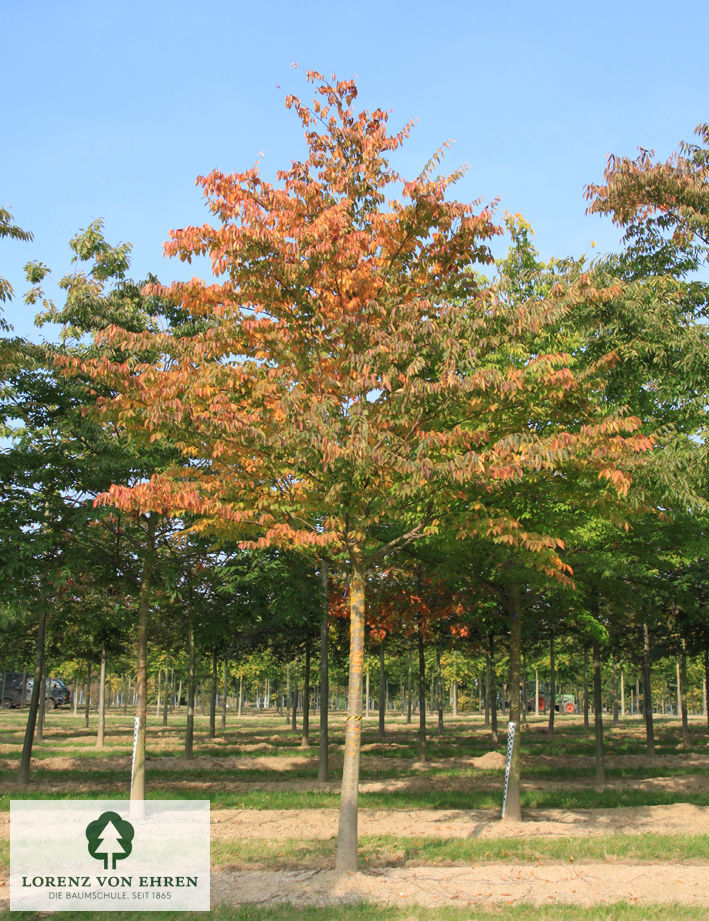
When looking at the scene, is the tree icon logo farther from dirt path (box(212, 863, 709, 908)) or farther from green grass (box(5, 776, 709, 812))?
green grass (box(5, 776, 709, 812))

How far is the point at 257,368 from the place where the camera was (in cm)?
979

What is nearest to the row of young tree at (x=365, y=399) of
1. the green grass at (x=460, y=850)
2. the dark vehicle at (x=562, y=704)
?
the green grass at (x=460, y=850)

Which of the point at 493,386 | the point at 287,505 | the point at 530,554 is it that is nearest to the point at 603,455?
the point at 493,386

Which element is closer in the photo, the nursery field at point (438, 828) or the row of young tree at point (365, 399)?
the nursery field at point (438, 828)

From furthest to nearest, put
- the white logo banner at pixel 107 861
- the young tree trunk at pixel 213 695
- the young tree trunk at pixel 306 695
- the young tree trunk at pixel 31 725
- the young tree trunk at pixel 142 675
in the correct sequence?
the young tree trunk at pixel 213 695 < the young tree trunk at pixel 306 695 < the young tree trunk at pixel 31 725 < the young tree trunk at pixel 142 675 < the white logo banner at pixel 107 861

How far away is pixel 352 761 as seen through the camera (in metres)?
8.52

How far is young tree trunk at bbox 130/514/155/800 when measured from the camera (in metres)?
12.9

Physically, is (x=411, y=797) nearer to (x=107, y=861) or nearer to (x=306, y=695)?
(x=107, y=861)

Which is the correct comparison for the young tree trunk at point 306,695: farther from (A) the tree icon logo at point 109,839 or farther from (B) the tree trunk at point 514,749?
(A) the tree icon logo at point 109,839

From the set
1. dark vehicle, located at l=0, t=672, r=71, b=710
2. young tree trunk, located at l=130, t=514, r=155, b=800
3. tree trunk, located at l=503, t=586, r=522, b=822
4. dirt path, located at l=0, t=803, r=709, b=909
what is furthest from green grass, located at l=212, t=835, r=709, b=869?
dark vehicle, located at l=0, t=672, r=71, b=710

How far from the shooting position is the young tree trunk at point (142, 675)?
1291cm

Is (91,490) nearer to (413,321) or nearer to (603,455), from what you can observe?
(413,321)

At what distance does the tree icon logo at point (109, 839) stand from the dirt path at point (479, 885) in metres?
1.42

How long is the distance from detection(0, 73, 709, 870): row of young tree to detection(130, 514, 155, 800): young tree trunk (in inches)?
2.0
